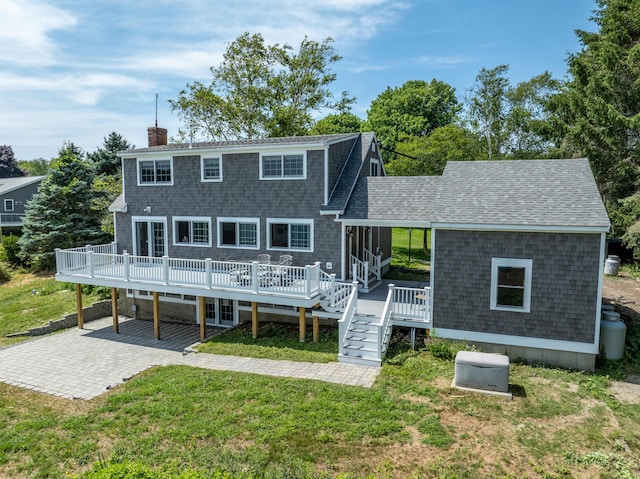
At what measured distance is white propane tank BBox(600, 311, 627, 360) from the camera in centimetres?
1161

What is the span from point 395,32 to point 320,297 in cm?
1635

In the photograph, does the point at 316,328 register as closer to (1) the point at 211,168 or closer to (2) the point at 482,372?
(2) the point at 482,372

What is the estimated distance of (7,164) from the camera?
73125 millimetres

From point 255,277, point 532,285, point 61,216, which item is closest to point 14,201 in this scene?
point 61,216

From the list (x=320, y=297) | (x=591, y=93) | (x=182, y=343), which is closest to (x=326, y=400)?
(x=320, y=297)

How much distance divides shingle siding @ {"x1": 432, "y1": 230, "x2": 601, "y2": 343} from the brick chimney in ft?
49.3

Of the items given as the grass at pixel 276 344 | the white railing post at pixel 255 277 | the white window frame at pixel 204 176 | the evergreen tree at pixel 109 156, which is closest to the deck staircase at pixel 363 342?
the grass at pixel 276 344

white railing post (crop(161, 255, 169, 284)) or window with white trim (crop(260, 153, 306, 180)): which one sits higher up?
window with white trim (crop(260, 153, 306, 180))

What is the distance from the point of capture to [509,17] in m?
18.9

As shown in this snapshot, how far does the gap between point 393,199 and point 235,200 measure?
6.37 metres

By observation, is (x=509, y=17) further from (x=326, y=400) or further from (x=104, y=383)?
(x=104, y=383)

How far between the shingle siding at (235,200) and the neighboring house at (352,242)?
47 mm

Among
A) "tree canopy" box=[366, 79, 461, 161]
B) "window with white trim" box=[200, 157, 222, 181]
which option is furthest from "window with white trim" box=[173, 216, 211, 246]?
"tree canopy" box=[366, 79, 461, 161]

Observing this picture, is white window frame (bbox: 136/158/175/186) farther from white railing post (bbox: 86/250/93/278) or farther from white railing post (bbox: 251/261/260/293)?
white railing post (bbox: 251/261/260/293)
